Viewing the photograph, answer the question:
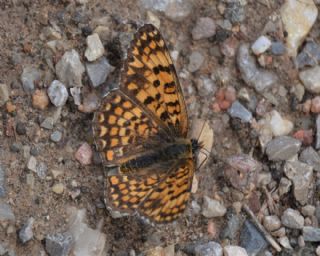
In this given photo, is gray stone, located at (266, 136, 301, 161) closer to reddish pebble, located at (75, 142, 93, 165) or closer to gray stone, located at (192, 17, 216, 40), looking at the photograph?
gray stone, located at (192, 17, 216, 40)

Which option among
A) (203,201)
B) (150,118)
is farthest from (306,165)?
(150,118)

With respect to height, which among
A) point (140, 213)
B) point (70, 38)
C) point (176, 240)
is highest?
point (70, 38)

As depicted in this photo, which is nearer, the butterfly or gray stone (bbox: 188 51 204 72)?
the butterfly

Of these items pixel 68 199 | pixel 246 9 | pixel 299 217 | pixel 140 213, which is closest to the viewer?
pixel 140 213

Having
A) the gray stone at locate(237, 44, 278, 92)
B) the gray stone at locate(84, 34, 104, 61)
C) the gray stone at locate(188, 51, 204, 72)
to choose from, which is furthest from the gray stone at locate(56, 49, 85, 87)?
the gray stone at locate(237, 44, 278, 92)

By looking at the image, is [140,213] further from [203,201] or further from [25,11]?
[25,11]

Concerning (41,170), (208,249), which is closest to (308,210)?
(208,249)
